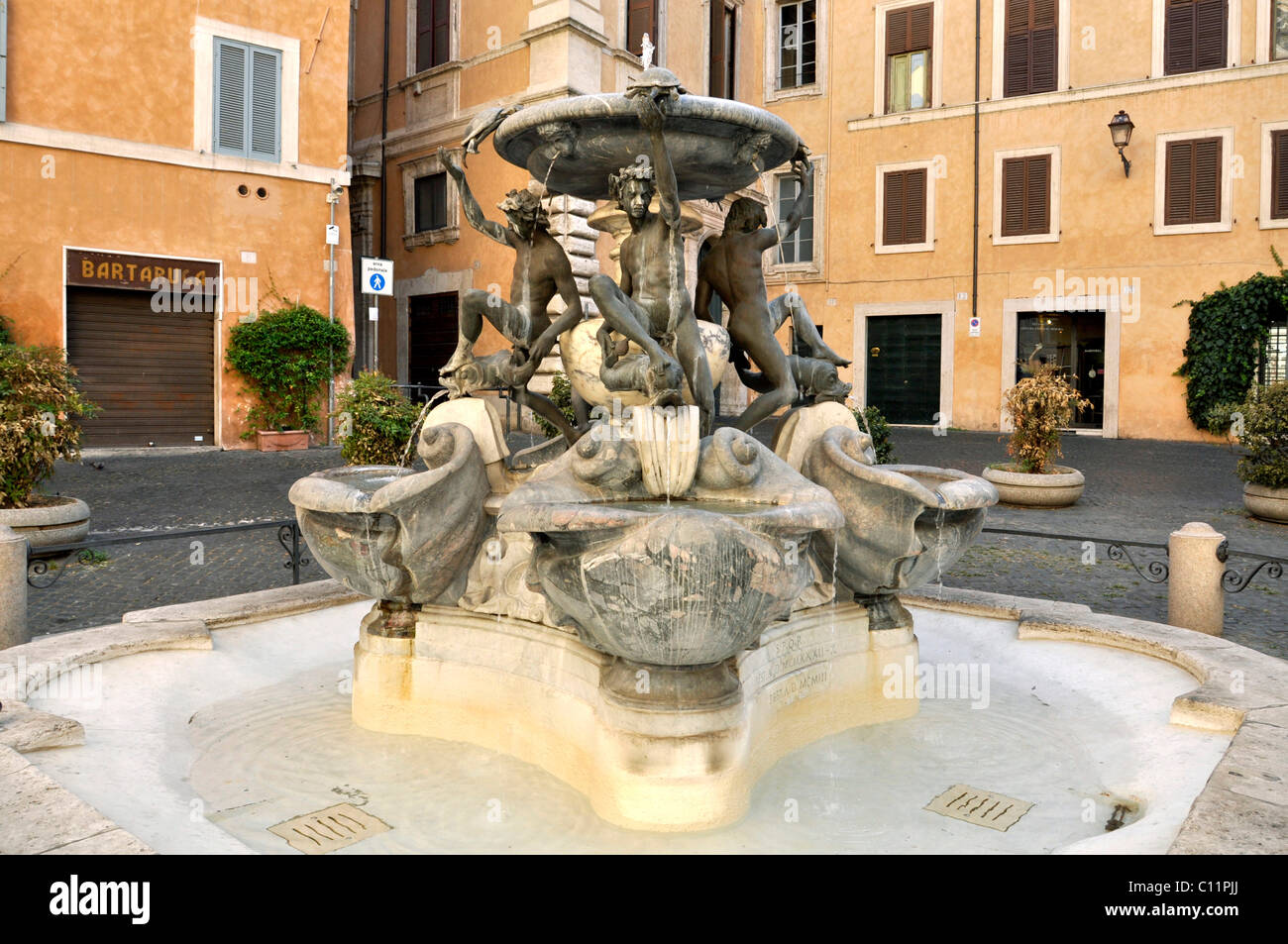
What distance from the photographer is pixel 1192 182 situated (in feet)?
62.4

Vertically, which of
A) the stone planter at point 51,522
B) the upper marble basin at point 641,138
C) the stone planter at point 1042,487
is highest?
the upper marble basin at point 641,138

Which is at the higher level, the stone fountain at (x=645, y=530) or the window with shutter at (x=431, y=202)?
the window with shutter at (x=431, y=202)

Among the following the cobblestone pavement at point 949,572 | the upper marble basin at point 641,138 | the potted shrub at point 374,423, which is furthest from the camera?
the potted shrub at point 374,423

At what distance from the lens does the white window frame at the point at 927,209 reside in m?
21.7

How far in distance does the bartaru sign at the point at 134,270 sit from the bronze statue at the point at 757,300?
13.0 m

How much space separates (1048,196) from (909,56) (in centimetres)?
484

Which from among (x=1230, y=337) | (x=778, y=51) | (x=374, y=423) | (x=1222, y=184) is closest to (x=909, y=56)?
(x=778, y=51)

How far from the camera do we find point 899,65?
22.4 metres

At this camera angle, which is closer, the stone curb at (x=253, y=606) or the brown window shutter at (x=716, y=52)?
the stone curb at (x=253, y=606)

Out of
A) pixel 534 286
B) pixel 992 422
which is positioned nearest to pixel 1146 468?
pixel 992 422

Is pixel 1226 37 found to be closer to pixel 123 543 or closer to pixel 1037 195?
pixel 1037 195

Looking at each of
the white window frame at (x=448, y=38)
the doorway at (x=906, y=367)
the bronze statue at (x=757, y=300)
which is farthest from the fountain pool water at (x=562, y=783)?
the doorway at (x=906, y=367)

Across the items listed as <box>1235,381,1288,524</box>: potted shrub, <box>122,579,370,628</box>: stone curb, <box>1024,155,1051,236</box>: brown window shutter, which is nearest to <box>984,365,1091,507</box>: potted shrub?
<box>1235,381,1288,524</box>: potted shrub

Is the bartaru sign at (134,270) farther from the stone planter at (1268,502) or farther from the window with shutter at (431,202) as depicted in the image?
the stone planter at (1268,502)
